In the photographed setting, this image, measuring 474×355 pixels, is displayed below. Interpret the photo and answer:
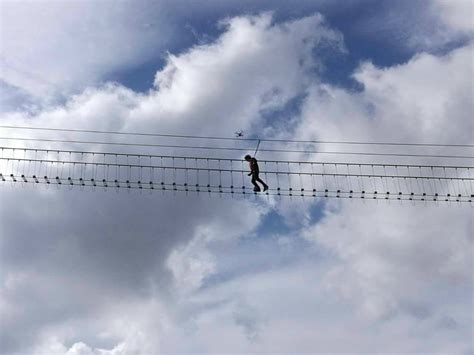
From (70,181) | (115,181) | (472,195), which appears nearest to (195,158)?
(115,181)

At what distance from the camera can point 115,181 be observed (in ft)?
120

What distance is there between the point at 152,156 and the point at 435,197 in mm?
20299

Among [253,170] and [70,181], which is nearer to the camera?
[70,181]

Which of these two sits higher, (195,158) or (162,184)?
(195,158)

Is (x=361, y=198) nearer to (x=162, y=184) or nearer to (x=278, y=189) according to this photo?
(x=278, y=189)

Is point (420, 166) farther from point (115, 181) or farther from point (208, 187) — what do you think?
point (115, 181)

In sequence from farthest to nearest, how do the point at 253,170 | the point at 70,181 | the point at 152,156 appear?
1. the point at 253,170
2. the point at 152,156
3. the point at 70,181

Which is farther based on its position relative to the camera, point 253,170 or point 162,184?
point 253,170

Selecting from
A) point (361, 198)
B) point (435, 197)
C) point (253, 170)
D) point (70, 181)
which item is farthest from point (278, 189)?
point (70, 181)

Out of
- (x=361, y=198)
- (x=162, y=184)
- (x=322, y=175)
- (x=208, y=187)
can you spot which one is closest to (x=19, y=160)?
(x=162, y=184)

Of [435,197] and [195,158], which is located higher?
[195,158]

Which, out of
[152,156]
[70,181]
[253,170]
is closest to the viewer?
[70,181]

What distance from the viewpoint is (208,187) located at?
37.3 metres

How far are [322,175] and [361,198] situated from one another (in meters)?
3.49
